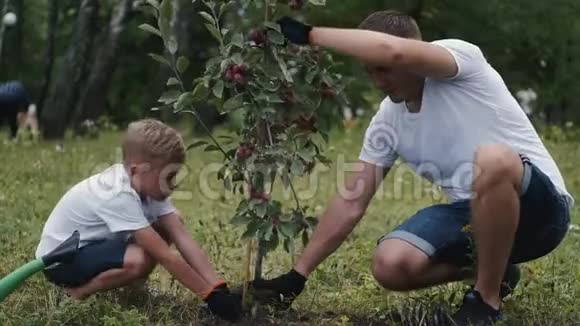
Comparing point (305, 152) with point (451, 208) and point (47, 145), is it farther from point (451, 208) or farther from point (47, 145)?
point (47, 145)

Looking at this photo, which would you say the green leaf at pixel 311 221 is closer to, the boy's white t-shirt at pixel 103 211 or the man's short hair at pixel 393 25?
the boy's white t-shirt at pixel 103 211

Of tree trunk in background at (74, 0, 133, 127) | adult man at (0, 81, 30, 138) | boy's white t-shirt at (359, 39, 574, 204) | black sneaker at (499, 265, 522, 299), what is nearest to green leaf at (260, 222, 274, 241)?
boy's white t-shirt at (359, 39, 574, 204)

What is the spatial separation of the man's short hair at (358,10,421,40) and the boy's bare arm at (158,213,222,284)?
40.3 inches

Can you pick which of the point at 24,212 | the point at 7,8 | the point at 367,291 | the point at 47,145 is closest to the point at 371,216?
the point at 24,212

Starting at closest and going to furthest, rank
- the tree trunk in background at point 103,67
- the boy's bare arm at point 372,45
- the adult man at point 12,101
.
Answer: the boy's bare arm at point 372,45 → the adult man at point 12,101 → the tree trunk in background at point 103,67

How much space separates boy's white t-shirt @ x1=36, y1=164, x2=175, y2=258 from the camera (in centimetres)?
379

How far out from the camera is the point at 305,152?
3.73m

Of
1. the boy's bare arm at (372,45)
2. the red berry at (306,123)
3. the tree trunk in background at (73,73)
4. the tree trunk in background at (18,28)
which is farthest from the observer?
the tree trunk in background at (18,28)

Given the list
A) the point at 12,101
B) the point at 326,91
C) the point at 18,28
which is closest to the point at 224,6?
the point at 326,91

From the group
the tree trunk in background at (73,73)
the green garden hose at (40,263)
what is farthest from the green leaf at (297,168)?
the tree trunk in background at (73,73)

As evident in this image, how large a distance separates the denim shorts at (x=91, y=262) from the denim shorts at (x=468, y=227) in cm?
95

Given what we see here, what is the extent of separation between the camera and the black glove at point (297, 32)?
11.3 ft

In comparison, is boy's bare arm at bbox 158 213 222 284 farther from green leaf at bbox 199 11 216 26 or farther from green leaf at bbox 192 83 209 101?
green leaf at bbox 199 11 216 26

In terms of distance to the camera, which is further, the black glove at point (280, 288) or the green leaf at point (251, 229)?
the black glove at point (280, 288)
